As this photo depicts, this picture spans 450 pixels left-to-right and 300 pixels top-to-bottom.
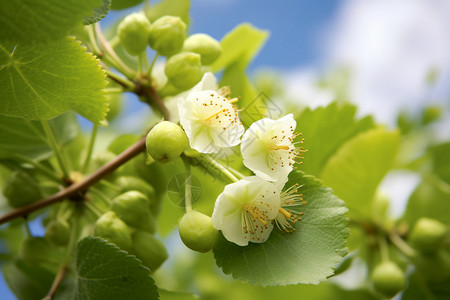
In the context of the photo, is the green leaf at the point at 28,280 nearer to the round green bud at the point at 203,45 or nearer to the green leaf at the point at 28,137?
the green leaf at the point at 28,137

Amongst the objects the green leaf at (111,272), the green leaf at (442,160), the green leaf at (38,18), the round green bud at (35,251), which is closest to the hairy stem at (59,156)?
the round green bud at (35,251)

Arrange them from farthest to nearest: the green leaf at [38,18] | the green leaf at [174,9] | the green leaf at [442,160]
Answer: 1. the green leaf at [442,160]
2. the green leaf at [174,9]
3. the green leaf at [38,18]

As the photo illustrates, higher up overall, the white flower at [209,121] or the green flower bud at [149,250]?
the white flower at [209,121]

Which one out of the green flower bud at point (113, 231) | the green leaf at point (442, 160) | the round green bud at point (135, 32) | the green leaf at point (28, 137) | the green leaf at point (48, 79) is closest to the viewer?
the green leaf at point (48, 79)

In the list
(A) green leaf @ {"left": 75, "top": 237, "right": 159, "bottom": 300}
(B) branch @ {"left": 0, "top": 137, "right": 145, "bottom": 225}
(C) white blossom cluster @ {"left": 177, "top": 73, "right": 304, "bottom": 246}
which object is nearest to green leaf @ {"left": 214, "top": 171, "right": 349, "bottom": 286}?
(C) white blossom cluster @ {"left": 177, "top": 73, "right": 304, "bottom": 246}

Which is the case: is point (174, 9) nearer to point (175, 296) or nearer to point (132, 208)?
point (132, 208)

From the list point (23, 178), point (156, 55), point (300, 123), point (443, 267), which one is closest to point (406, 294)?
point (443, 267)
